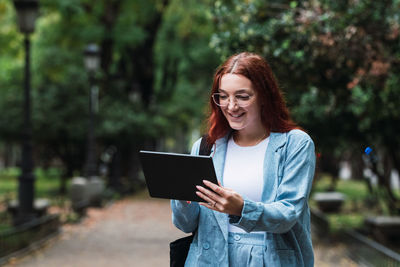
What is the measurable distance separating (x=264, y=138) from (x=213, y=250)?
0.56m

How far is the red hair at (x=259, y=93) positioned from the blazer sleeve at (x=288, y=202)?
0.18m

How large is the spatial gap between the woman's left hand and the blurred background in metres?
0.72

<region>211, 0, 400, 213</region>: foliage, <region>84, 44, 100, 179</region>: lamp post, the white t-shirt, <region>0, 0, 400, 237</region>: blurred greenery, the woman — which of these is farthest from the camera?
<region>84, 44, 100, 179</region>: lamp post

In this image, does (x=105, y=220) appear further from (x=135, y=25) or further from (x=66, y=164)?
(x=135, y=25)

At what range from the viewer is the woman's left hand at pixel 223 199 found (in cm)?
267

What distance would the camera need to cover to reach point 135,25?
2539 cm

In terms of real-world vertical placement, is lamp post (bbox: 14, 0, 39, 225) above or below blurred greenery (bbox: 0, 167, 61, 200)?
above

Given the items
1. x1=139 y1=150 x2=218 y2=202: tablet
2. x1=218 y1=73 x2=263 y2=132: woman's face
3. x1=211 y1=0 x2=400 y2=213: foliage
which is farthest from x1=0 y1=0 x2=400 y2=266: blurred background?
x1=139 y1=150 x2=218 y2=202: tablet

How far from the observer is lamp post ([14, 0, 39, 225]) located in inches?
467

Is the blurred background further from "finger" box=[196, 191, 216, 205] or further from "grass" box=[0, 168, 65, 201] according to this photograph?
"finger" box=[196, 191, 216, 205]

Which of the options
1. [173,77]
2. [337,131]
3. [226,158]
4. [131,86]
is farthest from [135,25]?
[226,158]

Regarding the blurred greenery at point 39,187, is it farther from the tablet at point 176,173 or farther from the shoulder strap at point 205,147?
the tablet at point 176,173

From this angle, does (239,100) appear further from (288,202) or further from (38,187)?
(38,187)

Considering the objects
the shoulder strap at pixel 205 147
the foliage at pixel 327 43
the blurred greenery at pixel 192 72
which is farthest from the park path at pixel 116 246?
the shoulder strap at pixel 205 147
